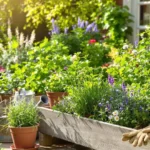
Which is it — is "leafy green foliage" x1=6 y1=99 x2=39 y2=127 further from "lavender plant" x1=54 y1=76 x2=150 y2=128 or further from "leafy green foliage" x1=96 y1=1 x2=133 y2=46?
"leafy green foliage" x1=96 y1=1 x2=133 y2=46

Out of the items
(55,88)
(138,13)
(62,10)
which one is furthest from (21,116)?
(62,10)

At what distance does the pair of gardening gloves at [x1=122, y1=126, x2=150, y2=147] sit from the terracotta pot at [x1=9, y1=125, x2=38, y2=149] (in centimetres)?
123

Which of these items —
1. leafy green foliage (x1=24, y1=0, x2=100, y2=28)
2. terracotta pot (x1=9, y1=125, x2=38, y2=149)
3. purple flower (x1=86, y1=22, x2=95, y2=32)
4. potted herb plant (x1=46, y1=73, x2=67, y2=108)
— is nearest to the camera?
terracotta pot (x1=9, y1=125, x2=38, y2=149)

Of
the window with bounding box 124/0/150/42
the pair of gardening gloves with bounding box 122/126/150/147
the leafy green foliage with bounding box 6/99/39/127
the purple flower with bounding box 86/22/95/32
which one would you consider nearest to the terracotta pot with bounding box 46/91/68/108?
the leafy green foliage with bounding box 6/99/39/127

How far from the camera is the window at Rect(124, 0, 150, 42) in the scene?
331 inches

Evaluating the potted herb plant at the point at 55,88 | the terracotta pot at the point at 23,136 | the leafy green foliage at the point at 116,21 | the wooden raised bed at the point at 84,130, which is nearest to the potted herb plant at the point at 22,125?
the terracotta pot at the point at 23,136

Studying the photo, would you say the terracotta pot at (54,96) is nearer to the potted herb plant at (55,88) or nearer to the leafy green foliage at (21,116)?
the potted herb plant at (55,88)

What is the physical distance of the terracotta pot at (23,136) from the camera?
16.0 ft

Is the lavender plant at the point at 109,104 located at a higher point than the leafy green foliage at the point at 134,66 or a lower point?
lower

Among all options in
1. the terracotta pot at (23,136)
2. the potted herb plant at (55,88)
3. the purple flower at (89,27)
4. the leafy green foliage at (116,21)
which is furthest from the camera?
the leafy green foliage at (116,21)

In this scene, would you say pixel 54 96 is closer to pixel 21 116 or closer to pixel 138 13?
pixel 21 116

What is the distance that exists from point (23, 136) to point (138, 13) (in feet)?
13.9

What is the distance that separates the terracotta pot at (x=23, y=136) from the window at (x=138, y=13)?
3.92 meters

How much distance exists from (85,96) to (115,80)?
0.87m
